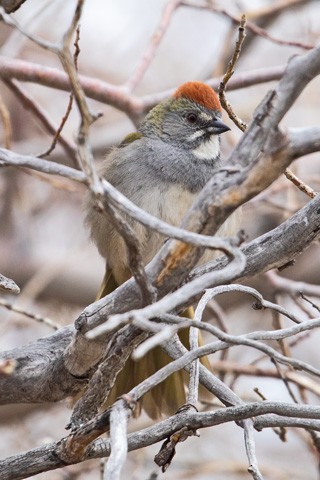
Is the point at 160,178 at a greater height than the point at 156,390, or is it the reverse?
the point at 160,178

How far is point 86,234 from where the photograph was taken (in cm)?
529

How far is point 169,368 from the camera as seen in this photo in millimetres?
1900

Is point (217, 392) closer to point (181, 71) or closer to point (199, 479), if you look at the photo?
point (199, 479)

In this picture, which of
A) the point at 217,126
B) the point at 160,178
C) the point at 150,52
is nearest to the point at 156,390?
the point at 160,178

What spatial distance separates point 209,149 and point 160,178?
0.48 meters

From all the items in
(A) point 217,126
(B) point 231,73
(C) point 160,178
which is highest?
(A) point 217,126

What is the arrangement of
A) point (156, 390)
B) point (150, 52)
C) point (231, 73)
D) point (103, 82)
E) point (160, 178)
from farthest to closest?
point (150, 52) → point (103, 82) → point (160, 178) → point (156, 390) → point (231, 73)

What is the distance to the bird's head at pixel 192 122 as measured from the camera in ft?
14.2

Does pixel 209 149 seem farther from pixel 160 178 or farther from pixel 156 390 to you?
pixel 156 390

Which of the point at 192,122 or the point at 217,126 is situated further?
the point at 192,122

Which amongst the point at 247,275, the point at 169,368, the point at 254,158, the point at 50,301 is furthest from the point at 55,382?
the point at 50,301

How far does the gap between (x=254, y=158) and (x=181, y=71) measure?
5829 millimetres

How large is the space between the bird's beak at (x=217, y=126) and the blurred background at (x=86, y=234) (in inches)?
22.1

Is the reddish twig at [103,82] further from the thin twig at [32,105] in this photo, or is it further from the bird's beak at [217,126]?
the bird's beak at [217,126]
